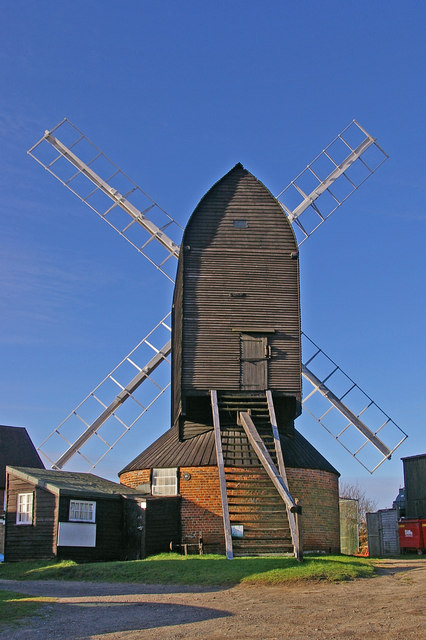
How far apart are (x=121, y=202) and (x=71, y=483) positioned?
1271cm

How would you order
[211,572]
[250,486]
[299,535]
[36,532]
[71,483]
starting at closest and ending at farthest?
[211,572], [299,535], [36,532], [250,486], [71,483]

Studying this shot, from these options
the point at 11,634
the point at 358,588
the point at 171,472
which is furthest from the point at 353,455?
the point at 11,634

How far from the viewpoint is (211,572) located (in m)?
17.2

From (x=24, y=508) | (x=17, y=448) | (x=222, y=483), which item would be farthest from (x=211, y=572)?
(x=17, y=448)

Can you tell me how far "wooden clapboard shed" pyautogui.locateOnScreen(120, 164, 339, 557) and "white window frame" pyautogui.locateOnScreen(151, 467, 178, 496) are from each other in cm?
22

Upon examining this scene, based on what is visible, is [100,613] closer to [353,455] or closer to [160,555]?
[160,555]

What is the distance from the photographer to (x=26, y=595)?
14.9 m

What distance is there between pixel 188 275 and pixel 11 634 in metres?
16.7

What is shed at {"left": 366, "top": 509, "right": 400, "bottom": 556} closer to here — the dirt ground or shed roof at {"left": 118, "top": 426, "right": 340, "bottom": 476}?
shed roof at {"left": 118, "top": 426, "right": 340, "bottom": 476}

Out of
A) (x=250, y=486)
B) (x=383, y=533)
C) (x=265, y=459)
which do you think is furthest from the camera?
(x=383, y=533)

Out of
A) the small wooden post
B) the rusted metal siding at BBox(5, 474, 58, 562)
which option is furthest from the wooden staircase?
the rusted metal siding at BBox(5, 474, 58, 562)

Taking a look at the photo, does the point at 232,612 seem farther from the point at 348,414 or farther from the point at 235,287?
the point at 348,414

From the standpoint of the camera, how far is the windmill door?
2538 cm

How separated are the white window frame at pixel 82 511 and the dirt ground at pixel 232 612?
659 centimetres
